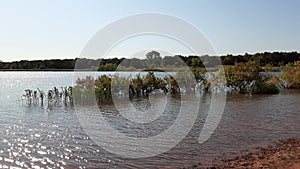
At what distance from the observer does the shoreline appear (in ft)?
25.8

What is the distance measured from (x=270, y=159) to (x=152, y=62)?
19.5 meters

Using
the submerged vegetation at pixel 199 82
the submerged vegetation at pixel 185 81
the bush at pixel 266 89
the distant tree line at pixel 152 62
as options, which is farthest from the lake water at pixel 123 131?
the bush at pixel 266 89

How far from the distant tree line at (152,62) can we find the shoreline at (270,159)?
38.0 feet

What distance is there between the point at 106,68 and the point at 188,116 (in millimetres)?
12912

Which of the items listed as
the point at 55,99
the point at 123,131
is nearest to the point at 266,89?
the point at 55,99

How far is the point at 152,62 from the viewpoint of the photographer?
27.4 m

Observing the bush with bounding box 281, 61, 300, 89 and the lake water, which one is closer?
the lake water

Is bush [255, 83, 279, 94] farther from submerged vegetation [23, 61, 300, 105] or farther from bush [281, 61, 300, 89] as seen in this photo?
bush [281, 61, 300, 89]

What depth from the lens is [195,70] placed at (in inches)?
1324

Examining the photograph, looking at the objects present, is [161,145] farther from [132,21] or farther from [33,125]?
[33,125]

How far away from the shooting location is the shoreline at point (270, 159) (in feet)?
25.8

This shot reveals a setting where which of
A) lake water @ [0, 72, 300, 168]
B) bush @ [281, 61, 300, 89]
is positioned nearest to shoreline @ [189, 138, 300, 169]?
lake water @ [0, 72, 300, 168]

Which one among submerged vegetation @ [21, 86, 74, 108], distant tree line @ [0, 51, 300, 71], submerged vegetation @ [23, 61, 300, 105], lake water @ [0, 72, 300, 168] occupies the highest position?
distant tree line @ [0, 51, 300, 71]

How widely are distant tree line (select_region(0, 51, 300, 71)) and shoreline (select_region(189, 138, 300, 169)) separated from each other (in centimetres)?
1157
